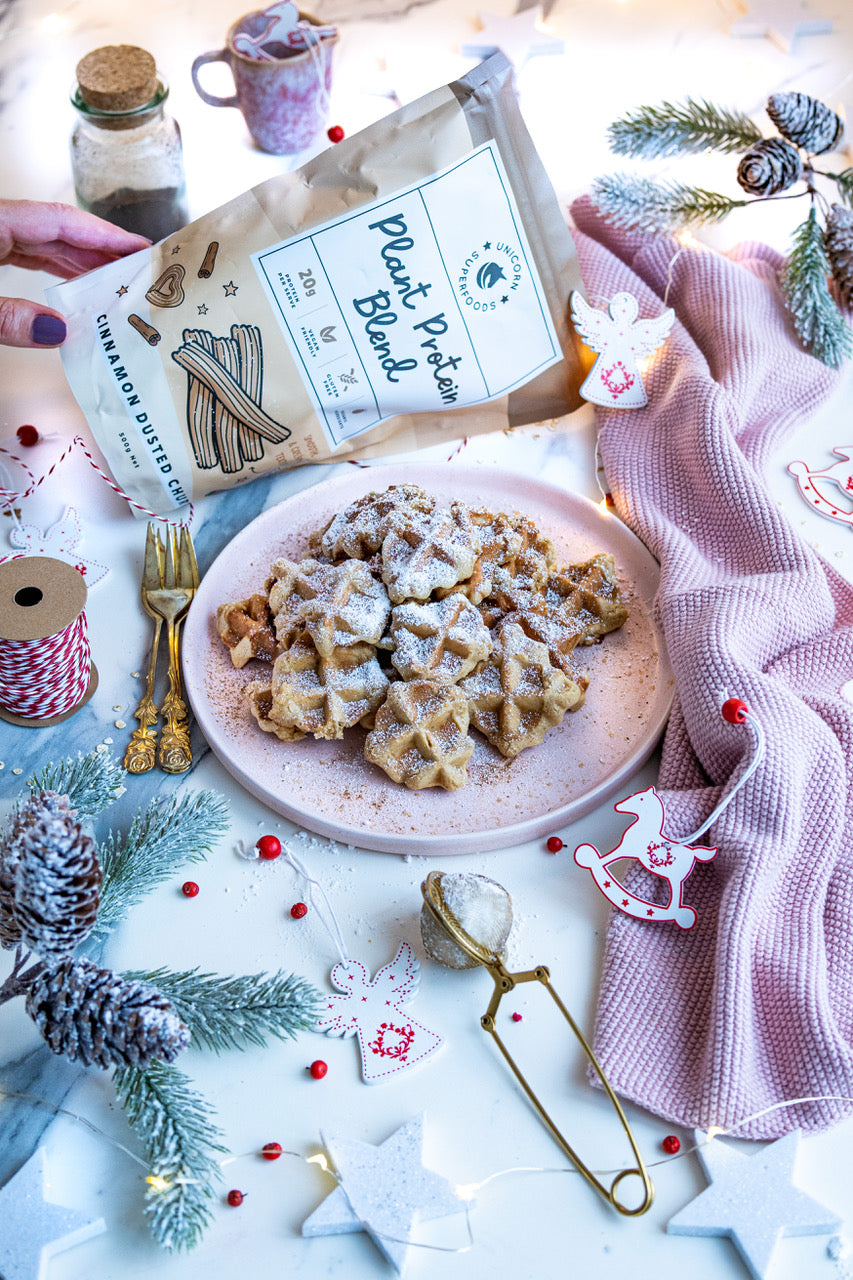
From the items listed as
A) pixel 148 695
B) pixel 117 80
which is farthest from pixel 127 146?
pixel 148 695

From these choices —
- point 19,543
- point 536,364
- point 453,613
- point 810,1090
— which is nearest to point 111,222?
point 19,543

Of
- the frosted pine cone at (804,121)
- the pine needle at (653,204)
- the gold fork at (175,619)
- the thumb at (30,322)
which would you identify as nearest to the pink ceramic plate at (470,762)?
the gold fork at (175,619)

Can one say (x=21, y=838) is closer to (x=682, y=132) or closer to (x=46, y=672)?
(x=46, y=672)

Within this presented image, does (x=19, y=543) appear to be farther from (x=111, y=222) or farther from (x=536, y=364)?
(x=536, y=364)

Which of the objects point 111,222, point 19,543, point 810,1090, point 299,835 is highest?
point 111,222

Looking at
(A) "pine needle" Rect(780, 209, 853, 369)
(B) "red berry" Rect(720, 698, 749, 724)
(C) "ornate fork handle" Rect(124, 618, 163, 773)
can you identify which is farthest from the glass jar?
(B) "red berry" Rect(720, 698, 749, 724)

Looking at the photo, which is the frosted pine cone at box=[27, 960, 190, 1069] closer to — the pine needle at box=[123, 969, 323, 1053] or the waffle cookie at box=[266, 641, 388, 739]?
the pine needle at box=[123, 969, 323, 1053]
